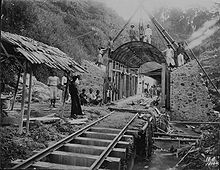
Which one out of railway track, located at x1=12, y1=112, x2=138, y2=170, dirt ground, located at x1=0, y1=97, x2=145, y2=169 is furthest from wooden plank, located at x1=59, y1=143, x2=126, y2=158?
dirt ground, located at x1=0, y1=97, x2=145, y2=169

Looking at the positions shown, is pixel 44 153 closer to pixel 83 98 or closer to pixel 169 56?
pixel 83 98

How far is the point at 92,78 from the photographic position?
16797 millimetres

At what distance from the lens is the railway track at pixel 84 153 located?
5.15 meters

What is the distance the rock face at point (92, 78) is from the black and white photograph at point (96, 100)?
7 centimetres

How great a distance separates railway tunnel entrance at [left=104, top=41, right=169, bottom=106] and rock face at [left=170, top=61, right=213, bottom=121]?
0.60m

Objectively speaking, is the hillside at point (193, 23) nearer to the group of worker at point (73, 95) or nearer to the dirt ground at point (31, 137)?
the group of worker at point (73, 95)

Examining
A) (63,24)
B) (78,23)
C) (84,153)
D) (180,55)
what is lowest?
(84,153)

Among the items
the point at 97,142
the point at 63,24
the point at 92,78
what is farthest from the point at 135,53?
the point at 97,142

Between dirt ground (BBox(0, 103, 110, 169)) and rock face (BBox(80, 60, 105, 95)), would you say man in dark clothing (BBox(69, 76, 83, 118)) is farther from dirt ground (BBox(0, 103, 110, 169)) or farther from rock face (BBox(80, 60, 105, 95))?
rock face (BBox(80, 60, 105, 95))

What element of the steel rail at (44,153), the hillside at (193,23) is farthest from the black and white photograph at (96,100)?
the hillside at (193,23)

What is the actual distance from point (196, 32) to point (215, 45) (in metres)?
8.20

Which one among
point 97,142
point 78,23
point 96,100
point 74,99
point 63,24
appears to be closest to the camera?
point 97,142

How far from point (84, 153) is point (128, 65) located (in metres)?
15.5

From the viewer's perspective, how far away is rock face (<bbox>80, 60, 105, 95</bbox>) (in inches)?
657
